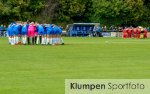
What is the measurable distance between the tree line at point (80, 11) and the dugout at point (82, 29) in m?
8.43

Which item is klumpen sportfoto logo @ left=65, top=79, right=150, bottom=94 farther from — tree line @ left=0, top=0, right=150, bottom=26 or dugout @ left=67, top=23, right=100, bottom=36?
tree line @ left=0, top=0, right=150, bottom=26

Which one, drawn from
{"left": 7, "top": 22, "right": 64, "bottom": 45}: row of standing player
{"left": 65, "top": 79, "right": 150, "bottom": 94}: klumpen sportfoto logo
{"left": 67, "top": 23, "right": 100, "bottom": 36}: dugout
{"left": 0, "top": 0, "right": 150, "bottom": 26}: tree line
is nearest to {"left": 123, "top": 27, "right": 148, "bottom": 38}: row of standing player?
{"left": 67, "top": 23, "right": 100, "bottom": 36}: dugout

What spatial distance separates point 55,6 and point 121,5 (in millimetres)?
10116

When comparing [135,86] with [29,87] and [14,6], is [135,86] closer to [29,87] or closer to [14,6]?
[29,87]

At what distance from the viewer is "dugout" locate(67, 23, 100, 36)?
255 feet

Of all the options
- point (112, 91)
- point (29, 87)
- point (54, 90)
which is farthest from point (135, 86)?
point (29, 87)

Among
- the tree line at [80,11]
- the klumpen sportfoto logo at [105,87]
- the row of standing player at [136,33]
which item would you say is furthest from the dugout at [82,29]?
the klumpen sportfoto logo at [105,87]

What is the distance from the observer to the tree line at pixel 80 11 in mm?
86500

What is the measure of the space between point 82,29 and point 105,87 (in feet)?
235

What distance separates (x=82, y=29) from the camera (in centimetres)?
7831

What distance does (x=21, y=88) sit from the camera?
13.5 meters

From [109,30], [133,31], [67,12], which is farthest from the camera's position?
[67,12]

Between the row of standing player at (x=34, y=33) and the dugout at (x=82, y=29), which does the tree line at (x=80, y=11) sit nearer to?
the dugout at (x=82, y=29)

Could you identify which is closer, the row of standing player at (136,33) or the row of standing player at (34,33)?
the row of standing player at (34,33)
